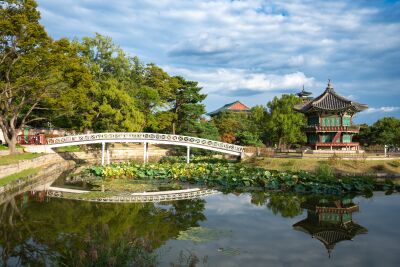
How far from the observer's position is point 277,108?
44.0 metres

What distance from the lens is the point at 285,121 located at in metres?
42.6

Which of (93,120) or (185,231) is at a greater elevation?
(93,120)

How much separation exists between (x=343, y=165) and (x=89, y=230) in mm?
22200

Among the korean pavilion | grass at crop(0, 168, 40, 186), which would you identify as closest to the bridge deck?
grass at crop(0, 168, 40, 186)

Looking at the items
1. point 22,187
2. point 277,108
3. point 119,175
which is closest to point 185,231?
point 22,187

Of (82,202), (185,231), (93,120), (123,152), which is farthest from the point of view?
(123,152)

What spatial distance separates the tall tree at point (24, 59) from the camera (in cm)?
2608

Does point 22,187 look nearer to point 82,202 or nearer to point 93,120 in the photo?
point 82,202

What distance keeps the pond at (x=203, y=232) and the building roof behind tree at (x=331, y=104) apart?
1593 cm

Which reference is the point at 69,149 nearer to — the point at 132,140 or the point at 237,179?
the point at 132,140

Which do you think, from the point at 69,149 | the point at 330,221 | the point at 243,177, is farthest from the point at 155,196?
the point at 69,149

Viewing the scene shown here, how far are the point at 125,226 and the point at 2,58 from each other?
20625 millimetres

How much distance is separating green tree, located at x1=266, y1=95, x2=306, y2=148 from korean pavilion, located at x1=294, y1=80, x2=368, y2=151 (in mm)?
7164

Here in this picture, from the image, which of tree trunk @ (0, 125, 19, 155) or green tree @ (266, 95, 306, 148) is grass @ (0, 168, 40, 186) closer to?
tree trunk @ (0, 125, 19, 155)
